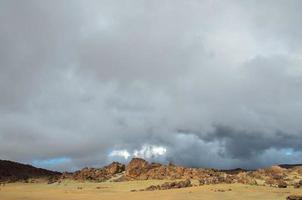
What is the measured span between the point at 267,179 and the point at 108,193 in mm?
12031

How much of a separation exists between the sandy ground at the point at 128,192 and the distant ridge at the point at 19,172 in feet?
20.8

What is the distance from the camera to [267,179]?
34.1 m

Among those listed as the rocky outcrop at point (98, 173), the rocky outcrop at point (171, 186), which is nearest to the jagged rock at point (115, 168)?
the rocky outcrop at point (98, 173)

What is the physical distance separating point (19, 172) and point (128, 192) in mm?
19509

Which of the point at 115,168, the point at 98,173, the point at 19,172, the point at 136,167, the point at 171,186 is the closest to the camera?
the point at 171,186

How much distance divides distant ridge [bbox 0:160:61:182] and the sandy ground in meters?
6.33

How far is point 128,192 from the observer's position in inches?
1144

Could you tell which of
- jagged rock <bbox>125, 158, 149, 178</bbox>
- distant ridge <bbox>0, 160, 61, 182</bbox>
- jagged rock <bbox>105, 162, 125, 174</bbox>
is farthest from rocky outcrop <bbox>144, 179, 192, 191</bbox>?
distant ridge <bbox>0, 160, 61, 182</bbox>

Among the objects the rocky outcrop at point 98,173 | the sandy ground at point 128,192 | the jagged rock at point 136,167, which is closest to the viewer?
the sandy ground at point 128,192

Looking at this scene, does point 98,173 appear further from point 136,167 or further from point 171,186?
point 171,186

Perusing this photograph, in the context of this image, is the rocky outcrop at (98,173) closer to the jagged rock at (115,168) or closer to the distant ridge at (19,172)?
the jagged rock at (115,168)

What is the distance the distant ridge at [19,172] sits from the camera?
41.9m

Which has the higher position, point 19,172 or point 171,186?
point 19,172

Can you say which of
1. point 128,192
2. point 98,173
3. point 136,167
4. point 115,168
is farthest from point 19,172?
point 128,192
